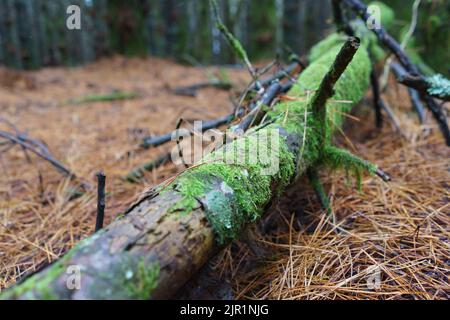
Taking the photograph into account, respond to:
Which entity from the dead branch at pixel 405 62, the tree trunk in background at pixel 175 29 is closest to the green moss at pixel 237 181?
the dead branch at pixel 405 62

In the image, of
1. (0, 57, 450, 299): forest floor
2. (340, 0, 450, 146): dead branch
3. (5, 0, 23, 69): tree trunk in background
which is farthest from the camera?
(5, 0, 23, 69): tree trunk in background

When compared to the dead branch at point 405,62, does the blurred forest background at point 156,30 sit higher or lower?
higher

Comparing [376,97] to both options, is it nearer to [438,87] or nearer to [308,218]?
[438,87]

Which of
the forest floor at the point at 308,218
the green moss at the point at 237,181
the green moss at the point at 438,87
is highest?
the green moss at the point at 438,87

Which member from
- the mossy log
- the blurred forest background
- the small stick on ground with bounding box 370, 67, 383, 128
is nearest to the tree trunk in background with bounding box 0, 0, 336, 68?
the blurred forest background

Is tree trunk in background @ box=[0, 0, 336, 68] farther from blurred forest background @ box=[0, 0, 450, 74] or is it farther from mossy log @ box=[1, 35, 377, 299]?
mossy log @ box=[1, 35, 377, 299]

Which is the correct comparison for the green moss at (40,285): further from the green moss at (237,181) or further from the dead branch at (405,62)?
the dead branch at (405,62)
